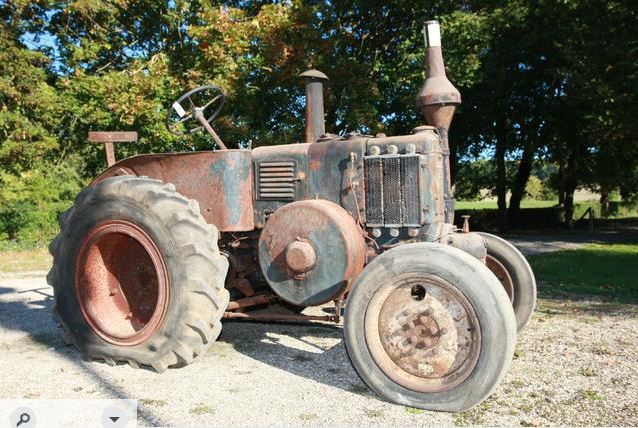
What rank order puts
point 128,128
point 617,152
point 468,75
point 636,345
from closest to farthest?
point 636,345 < point 128,128 < point 468,75 < point 617,152

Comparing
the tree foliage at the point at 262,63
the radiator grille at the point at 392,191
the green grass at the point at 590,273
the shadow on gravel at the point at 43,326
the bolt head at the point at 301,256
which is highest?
the tree foliage at the point at 262,63

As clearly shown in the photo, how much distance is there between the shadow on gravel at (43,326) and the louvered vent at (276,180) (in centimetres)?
197

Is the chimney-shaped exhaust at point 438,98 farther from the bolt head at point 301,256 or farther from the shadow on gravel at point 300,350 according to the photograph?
the shadow on gravel at point 300,350

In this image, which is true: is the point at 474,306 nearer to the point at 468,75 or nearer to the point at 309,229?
the point at 309,229

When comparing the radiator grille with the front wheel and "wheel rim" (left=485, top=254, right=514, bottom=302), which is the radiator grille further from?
"wheel rim" (left=485, top=254, right=514, bottom=302)

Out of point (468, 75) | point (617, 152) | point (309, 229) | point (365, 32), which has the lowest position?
point (309, 229)

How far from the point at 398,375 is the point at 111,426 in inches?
70.7

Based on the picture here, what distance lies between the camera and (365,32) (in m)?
18.9

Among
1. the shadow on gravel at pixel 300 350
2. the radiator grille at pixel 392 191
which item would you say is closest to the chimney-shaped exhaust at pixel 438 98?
the radiator grille at pixel 392 191

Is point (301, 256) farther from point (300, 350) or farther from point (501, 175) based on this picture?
point (501, 175)

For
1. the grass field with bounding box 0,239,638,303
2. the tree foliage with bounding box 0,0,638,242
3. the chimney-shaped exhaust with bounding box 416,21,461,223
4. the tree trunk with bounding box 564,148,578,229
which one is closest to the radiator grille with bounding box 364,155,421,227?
the chimney-shaped exhaust with bounding box 416,21,461,223

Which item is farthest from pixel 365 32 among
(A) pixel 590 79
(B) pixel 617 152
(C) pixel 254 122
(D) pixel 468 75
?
(B) pixel 617 152

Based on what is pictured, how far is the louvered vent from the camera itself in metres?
4.93

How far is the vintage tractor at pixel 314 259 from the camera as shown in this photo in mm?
3633
